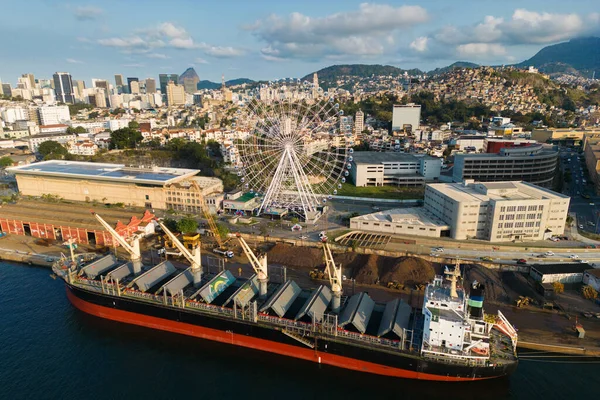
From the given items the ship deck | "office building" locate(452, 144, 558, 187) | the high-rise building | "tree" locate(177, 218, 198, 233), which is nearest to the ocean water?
the ship deck

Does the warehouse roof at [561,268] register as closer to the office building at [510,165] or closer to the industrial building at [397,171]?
the office building at [510,165]

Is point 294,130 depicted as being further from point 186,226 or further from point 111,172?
point 111,172

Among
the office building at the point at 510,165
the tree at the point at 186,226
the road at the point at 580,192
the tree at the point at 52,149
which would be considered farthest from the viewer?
the tree at the point at 52,149

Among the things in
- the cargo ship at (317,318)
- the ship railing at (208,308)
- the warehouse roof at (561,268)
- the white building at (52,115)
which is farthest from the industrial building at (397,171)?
the white building at (52,115)

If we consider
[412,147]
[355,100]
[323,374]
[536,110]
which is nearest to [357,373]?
[323,374]

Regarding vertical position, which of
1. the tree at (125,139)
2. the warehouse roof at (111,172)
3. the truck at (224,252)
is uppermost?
the tree at (125,139)

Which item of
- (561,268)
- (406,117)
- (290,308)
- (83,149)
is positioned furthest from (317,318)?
(406,117)

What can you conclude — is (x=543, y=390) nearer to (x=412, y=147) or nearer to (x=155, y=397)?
(x=155, y=397)
